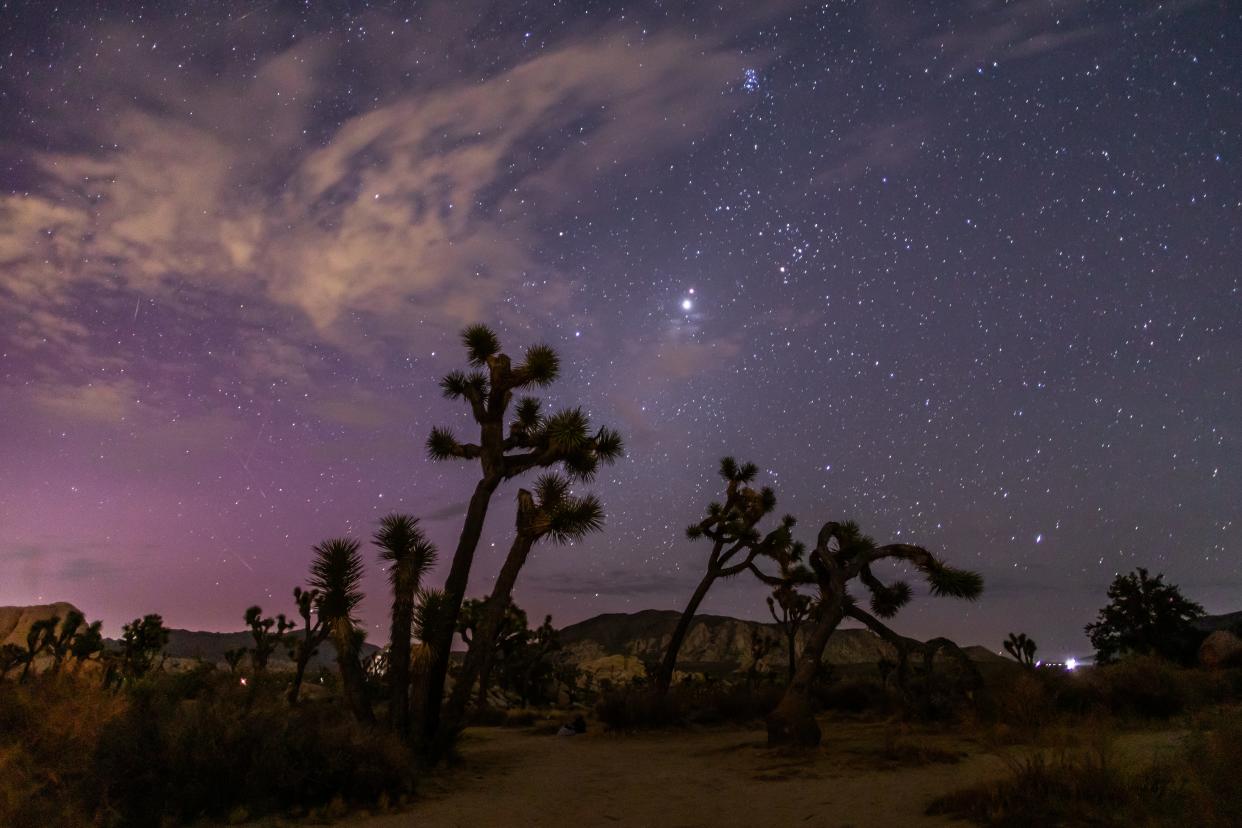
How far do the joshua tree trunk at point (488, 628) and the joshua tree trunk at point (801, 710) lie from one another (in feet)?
19.0

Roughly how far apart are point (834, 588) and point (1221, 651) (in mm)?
23623

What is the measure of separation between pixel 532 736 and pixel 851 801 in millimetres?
13847

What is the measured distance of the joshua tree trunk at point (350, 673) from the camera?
41.2 ft

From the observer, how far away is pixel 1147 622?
3938 cm

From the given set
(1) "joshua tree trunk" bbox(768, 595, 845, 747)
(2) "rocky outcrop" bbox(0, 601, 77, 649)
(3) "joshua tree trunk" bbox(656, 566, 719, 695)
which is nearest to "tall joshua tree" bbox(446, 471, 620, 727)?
(1) "joshua tree trunk" bbox(768, 595, 845, 747)

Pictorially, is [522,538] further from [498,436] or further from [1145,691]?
[1145,691]

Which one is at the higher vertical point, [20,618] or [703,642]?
[20,618]

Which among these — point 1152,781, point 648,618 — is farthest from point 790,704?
point 648,618

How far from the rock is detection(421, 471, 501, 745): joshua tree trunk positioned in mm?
29046

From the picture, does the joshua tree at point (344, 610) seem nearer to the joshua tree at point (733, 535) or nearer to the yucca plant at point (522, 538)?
the yucca plant at point (522, 538)

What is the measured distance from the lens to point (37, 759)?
9.67 metres

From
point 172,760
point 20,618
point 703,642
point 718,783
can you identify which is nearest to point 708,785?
point 718,783

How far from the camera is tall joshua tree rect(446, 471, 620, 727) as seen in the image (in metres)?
14.6

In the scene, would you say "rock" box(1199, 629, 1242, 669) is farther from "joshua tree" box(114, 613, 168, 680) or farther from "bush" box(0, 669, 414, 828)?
"joshua tree" box(114, 613, 168, 680)
